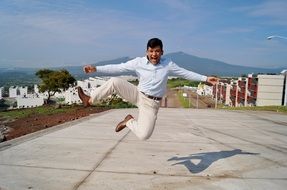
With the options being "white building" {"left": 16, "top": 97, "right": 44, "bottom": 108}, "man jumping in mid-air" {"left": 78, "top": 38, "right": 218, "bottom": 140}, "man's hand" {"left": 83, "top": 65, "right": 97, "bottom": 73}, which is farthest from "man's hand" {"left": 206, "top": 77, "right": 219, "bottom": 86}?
"white building" {"left": 16, "top": 97, "right": 44, "bottom": 108}

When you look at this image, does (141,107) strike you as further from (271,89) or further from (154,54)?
(271,89)

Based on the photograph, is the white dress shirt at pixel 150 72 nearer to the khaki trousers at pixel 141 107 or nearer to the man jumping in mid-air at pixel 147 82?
the man jumping in mid-air at pixel 147 82

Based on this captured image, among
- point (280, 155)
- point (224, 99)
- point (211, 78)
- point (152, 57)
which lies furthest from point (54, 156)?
point (224, 99)

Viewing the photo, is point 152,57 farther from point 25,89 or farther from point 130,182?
point 25,89

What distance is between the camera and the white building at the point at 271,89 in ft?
202

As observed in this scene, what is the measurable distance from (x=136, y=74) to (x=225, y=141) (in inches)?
182

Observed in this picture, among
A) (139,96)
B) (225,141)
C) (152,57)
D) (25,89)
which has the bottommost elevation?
(25,89)

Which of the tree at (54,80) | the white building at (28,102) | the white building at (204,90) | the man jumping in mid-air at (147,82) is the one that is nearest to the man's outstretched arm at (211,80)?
the man jumping in mid-air at (147,82)

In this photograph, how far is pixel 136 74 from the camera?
19.1ft

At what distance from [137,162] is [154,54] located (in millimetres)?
1998

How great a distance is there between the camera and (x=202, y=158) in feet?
23.4

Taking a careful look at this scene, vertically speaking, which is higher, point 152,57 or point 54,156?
point 152,57

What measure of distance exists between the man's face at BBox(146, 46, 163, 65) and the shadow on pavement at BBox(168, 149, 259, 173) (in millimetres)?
1913

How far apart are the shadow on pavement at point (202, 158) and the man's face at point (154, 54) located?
1.91 meters
